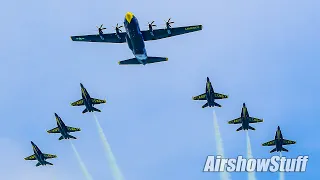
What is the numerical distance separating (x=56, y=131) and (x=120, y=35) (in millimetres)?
33079

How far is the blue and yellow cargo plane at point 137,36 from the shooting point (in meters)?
125

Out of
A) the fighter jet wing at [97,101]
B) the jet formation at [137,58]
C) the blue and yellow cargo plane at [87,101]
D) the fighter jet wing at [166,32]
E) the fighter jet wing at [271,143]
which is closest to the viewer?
the jet formation at [137,58]

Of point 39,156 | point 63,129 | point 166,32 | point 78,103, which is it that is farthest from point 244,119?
point 39,156

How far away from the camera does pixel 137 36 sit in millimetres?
125875

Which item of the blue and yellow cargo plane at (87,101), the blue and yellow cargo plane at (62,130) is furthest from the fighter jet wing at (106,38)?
the blue and yellow cargo plane at (62,130)

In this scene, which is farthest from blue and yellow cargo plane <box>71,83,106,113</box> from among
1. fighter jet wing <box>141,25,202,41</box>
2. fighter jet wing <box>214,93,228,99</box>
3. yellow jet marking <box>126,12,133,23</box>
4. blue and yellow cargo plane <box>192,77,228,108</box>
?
fighter jet wing <box>214,93,228,99</box>

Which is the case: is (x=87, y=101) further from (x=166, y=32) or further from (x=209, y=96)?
(x=209, y=96)

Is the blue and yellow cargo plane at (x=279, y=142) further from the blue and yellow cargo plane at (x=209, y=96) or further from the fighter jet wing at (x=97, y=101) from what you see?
the fighter jet wing at (x=97, y=101)

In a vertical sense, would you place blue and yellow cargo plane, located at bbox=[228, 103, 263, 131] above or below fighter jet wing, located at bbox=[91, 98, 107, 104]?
below

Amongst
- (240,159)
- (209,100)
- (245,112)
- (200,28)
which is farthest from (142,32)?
(240,159)

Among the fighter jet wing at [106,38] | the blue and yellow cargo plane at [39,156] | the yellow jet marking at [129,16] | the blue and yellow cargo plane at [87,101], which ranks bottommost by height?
the blue and yellow cargo plane at [39,156]

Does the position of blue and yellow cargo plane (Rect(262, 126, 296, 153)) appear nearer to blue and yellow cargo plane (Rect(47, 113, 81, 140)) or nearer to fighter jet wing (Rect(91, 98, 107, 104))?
fighter jet wing (Rect(91, 98, 107, 104))

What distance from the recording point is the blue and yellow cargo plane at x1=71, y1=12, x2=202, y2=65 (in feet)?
409

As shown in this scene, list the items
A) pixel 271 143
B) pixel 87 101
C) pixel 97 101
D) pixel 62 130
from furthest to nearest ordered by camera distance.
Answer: pixel 271 143 < pixel 62 130 < pixel 97 101 < pixel 87 101
